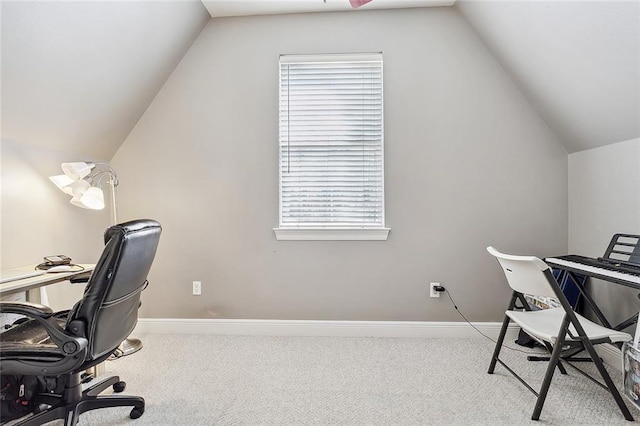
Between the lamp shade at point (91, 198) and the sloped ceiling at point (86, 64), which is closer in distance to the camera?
the sloped ceiling at point (86, 64)

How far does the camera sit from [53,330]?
1.34m

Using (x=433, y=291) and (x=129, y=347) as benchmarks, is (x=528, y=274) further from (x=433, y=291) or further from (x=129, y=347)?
(x=129, y=347)

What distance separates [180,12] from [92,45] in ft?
2.30

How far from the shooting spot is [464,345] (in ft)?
8.26

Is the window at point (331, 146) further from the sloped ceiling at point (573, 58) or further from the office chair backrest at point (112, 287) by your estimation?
the office chair backrest at point (112, 287)

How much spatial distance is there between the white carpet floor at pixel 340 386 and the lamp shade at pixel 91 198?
1.11 metres

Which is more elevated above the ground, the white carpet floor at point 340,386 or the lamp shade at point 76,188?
the lamp shade at point 76,188

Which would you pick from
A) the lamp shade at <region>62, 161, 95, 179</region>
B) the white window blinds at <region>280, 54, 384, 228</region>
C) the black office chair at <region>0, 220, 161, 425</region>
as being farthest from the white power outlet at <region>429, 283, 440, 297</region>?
the lamp shade at <region>62, 161, 95, 179</region>

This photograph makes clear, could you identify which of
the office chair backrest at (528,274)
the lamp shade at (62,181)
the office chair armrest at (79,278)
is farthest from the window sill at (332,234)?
the lamp shade at (62,181)

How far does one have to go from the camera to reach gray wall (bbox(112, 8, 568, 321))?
264cm

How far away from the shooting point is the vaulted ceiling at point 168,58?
5.63 feet

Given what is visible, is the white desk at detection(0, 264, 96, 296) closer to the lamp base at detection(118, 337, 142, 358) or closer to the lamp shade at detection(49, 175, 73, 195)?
the lamp shade at detection(49, 175, 73, 195)

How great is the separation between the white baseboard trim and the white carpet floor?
0.09m

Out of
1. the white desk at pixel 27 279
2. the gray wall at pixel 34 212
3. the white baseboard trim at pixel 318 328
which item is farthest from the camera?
the white baseboard trim at pixel 318 328
